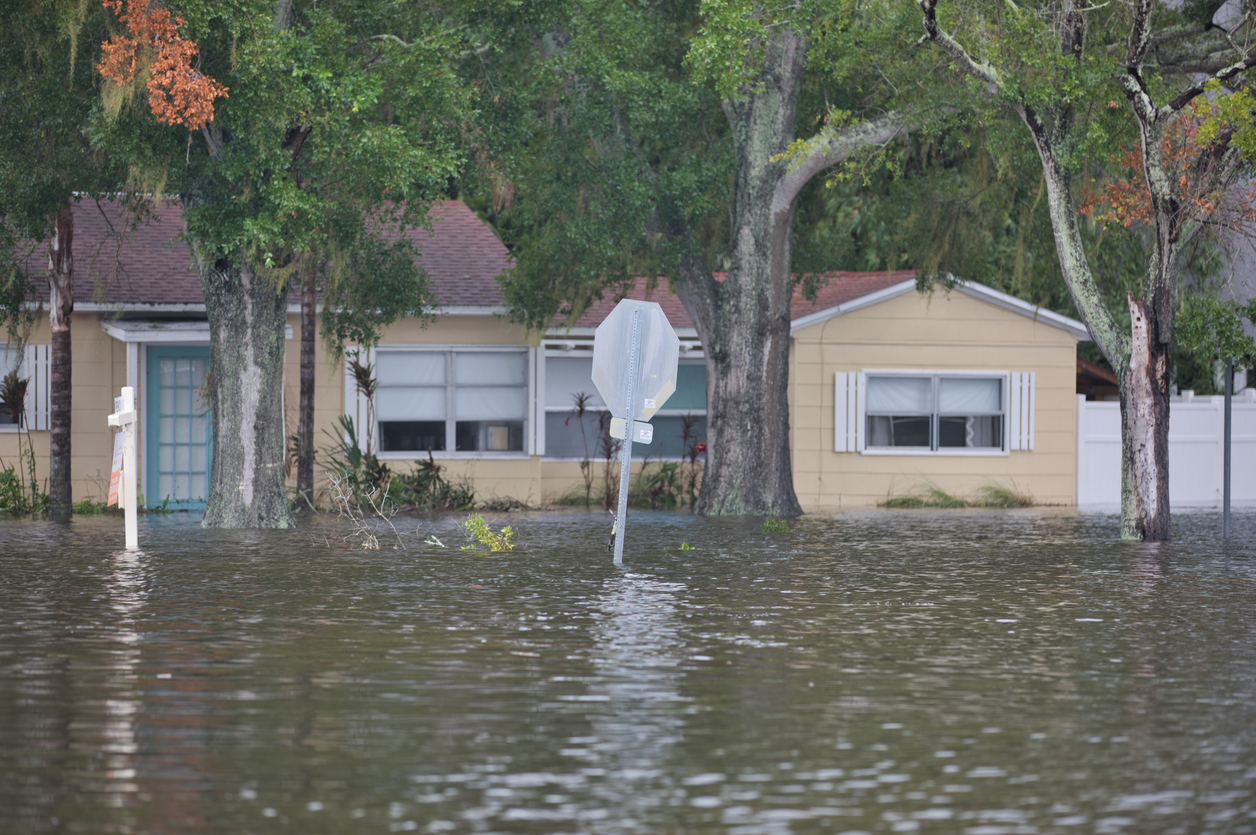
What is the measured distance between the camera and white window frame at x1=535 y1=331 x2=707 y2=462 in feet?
89.8

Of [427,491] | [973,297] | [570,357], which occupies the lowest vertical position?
[427,491]

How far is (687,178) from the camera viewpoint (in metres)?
24.4

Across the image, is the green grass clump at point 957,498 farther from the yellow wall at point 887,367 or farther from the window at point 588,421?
the window at point 588,421

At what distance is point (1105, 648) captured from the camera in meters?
10.6

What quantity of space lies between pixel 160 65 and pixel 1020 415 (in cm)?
1623

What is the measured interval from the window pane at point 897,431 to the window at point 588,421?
2.88 meters

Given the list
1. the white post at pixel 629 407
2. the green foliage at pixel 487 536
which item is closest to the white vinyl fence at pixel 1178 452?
the green foliage at pixel 487 536

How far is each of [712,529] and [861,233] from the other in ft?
56.0

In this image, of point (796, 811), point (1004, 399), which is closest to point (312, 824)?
point (796, 811)

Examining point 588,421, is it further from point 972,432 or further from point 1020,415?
point 1020,415

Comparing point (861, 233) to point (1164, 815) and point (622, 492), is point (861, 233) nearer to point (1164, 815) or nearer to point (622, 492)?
point (622, 492)

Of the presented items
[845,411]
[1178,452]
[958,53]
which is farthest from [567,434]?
[958,53]

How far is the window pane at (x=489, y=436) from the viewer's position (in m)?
27.5

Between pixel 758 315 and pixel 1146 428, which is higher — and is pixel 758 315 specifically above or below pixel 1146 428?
above
